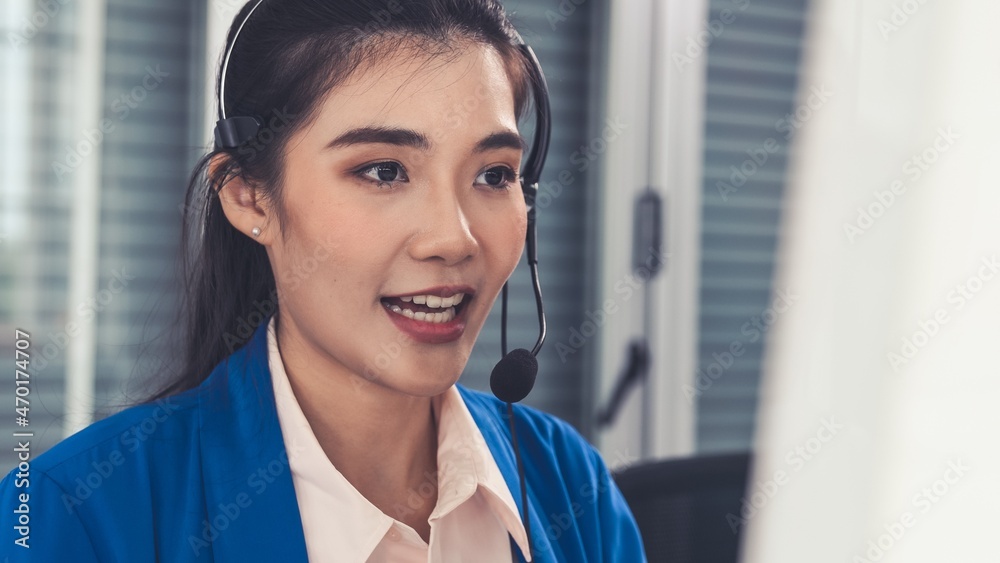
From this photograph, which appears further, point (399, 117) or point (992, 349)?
point (399, 117)

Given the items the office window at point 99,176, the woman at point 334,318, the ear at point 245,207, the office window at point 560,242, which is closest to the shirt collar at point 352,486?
the woman at point 334,318

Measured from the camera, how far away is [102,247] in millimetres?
1626

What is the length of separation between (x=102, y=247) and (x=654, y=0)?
1279 millimetres

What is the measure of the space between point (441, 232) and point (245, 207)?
9.0 inches

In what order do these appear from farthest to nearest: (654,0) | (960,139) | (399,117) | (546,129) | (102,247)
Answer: (654,0) < (102,247) < (546,129) < (399,117) < (960,139)

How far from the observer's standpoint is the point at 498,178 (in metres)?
0.92

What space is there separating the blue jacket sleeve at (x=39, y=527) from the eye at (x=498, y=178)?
0.48m

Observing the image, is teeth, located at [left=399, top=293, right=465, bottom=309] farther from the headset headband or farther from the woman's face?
the headset headband

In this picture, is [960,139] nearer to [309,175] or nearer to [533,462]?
[309,175]

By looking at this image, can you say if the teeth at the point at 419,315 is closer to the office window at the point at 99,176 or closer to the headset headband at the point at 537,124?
the headset headband at the point at 537,124

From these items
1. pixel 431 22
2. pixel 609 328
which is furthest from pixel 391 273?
pixel 609 328

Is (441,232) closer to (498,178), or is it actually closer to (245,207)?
(498,178)

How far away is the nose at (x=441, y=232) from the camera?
0.82 meters

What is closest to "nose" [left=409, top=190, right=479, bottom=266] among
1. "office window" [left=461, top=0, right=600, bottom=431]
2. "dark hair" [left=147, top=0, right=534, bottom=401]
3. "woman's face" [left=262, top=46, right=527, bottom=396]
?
"woman's face" [left=262, top=46, right=527, bottom=396]
